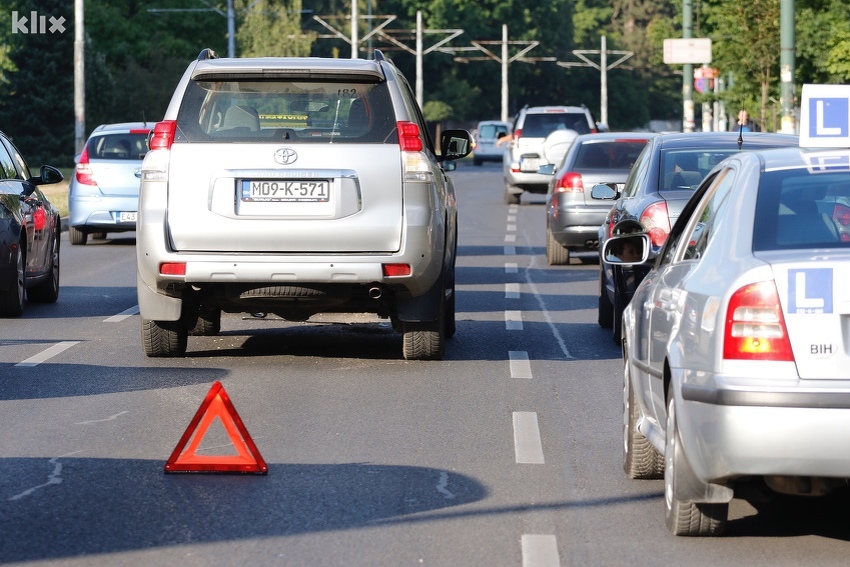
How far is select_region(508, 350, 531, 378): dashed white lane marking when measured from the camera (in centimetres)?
1097

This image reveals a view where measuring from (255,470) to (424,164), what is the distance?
3.78 metres

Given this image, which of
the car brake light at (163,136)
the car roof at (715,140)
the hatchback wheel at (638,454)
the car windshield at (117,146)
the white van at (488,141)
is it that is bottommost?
the hatchback wheel at (638,454)

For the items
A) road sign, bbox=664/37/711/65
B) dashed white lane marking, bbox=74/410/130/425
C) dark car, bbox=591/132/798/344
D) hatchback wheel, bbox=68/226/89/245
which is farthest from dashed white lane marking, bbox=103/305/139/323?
road sign, bbox=664/37/711/65

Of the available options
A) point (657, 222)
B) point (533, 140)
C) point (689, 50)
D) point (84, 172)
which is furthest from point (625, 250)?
point (689, 50)

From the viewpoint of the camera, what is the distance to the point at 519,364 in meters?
11.5

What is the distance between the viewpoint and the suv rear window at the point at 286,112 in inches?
430

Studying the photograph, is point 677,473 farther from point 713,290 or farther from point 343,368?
point 343,368

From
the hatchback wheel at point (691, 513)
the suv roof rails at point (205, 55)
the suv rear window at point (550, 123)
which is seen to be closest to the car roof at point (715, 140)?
the suv roof rails at point (205, 55)

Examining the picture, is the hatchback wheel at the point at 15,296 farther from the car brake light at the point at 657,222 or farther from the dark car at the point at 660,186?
the car brake light at the point at 657,222

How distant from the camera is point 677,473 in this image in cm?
604

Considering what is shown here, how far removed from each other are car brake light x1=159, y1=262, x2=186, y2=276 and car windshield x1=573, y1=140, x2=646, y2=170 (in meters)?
9.46

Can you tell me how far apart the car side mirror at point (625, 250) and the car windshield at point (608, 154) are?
11.2 metres

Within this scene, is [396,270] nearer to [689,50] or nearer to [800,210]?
[800,210]

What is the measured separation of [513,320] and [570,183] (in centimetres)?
527
